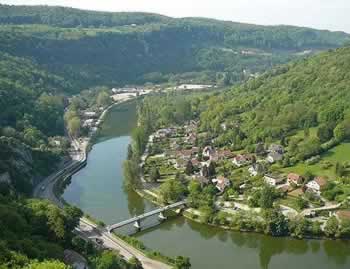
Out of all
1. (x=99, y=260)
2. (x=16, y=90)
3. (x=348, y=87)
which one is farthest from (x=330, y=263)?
(x=16, y=90)

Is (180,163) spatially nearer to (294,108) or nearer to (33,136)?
(33,136)

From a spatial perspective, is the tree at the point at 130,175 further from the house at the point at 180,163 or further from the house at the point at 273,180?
the house at the point at 273,180

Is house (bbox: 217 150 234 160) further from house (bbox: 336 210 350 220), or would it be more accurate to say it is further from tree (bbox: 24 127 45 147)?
tree (bbox: 24 127 45 147)

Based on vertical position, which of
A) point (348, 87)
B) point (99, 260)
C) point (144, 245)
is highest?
point (348, 87)

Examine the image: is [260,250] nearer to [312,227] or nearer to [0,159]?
[312,227]

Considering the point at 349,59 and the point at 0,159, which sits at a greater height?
the point at 349,59

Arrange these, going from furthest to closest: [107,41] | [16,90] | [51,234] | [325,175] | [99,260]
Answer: [107,41], [16,90], [325,175], [51,234], [99,260]

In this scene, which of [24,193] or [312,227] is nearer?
[312,227]
